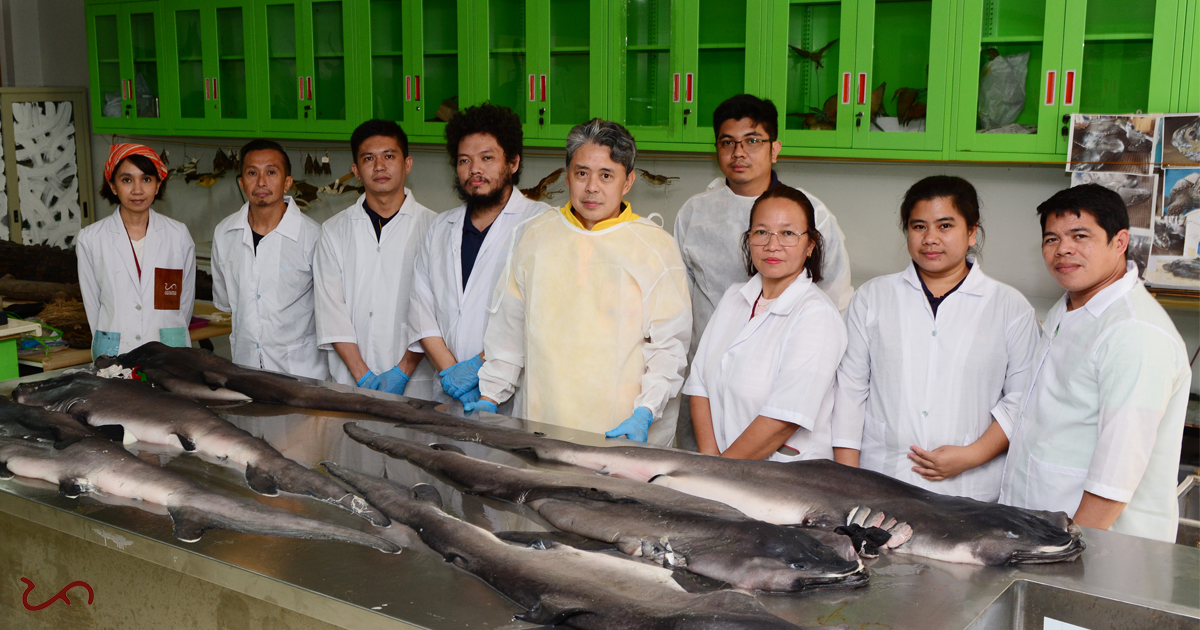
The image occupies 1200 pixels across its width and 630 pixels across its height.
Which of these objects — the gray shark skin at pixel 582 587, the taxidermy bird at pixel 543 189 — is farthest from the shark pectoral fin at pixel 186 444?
the taxidermy bird at pixel 543 189

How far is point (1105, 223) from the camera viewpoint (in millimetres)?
1673

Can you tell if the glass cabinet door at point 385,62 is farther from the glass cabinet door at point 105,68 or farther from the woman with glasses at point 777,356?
the woman with glasses at point 777,356

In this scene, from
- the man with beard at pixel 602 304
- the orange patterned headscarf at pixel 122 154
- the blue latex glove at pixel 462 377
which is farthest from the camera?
the orange patterned headscarf at pixel 122 154

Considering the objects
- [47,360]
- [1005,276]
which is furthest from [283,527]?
[1005,276]

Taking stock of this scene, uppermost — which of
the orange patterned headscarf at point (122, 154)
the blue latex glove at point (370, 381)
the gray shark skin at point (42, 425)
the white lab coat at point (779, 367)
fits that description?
the orange patterned headscarf at point (122, 154)

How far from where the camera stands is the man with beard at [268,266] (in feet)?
9.37

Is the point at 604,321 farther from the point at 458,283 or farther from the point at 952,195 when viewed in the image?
the point at 952,195

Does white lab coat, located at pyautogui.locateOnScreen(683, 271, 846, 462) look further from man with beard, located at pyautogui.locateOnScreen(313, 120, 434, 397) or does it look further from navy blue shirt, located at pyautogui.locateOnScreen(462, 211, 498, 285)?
man with beard, located at pyautogui.locateOnScreen(313, 120, 434, 397)

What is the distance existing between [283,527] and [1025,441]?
1.40 m

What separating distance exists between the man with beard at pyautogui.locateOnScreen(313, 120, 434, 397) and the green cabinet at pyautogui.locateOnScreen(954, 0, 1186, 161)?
184 cm

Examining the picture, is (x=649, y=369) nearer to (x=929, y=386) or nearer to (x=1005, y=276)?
(x=929, y=386)

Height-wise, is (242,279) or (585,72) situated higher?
(585,72)

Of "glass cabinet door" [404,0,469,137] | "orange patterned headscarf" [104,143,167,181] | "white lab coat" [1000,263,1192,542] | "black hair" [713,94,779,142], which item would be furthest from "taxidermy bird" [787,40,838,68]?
"orange patterned headscarf" [104,143,167,181]

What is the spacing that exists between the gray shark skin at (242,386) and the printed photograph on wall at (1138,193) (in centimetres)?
211
